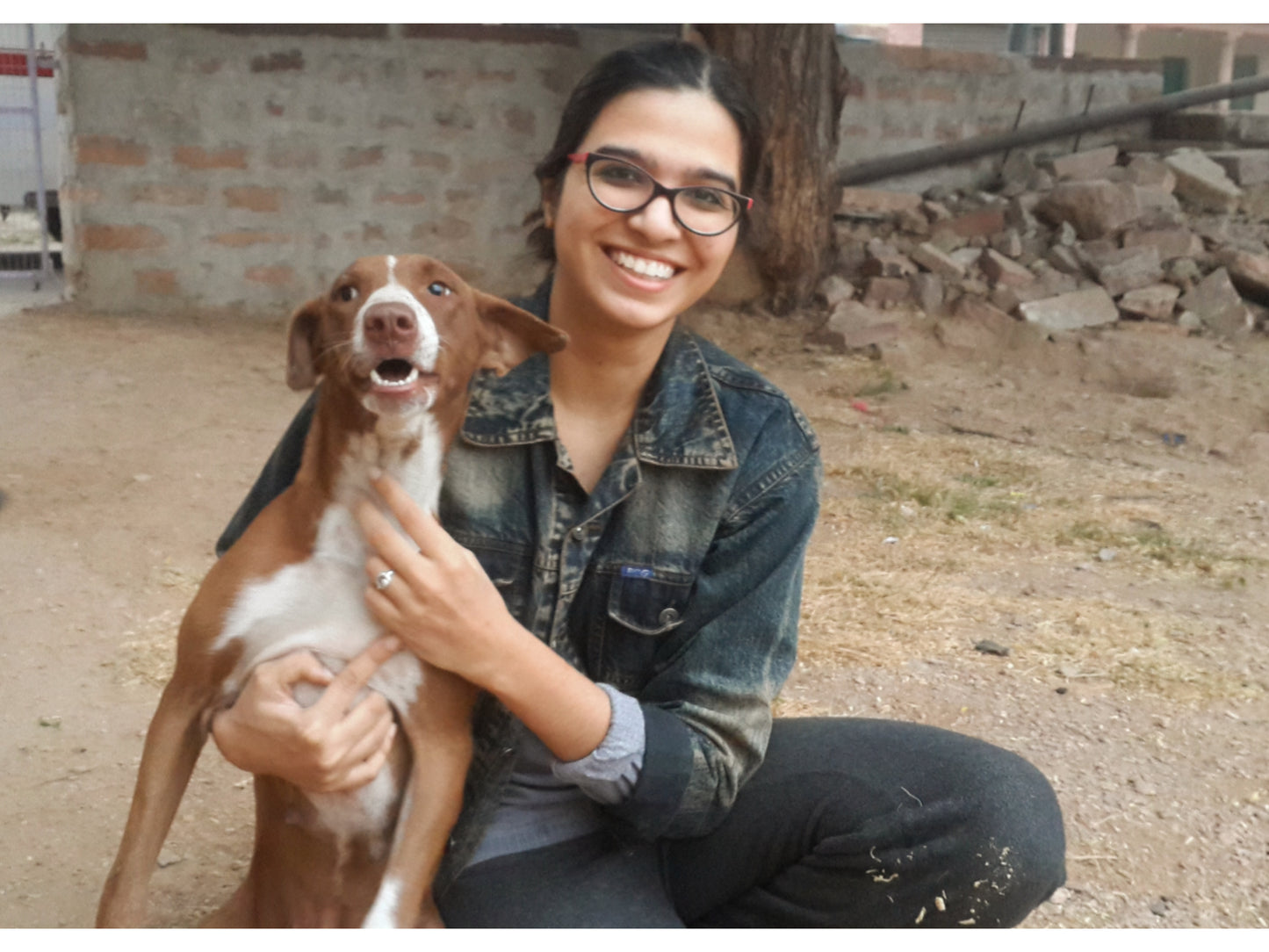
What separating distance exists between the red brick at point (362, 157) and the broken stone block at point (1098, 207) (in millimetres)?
4297

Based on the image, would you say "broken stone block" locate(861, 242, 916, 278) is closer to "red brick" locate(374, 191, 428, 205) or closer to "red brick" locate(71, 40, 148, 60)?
"red brick" locate(374, 191, 428, 205)

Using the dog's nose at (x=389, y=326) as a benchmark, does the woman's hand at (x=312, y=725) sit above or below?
below

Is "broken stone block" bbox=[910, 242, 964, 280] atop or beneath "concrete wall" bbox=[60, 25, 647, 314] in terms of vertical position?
beneath

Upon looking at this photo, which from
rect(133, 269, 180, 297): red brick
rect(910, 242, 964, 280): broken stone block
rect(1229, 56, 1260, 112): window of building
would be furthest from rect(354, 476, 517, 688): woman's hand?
rect(910, 242, 964, 280): broken stone block

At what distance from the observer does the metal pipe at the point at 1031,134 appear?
8617mm

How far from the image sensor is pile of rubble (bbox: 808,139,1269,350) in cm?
769

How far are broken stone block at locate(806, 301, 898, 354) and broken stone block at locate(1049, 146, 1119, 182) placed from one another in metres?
2.18

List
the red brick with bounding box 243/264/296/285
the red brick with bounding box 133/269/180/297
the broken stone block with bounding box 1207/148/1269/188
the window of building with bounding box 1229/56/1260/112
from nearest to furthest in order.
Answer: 1. the window of building with bounding box 1229/56/1260/112
2. the red brick with bounding box 133/269/180/297
3. the red brick with bounding box 243/264/296/285
4. the broken stone block with bounding box 1207/148/1269/188

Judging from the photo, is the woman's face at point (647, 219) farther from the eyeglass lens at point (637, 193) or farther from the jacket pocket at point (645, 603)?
the jacket pocket at point (645, 603)

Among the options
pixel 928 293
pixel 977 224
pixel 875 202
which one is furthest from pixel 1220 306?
pixel 875 202

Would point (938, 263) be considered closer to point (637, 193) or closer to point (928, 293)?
point (928, 293)

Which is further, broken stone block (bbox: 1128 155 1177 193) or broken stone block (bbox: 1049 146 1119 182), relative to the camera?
broken stone block (bbox: 1049 146 1119 182)

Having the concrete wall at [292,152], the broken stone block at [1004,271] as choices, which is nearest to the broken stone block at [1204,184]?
the broken stone block at [1004,271]
